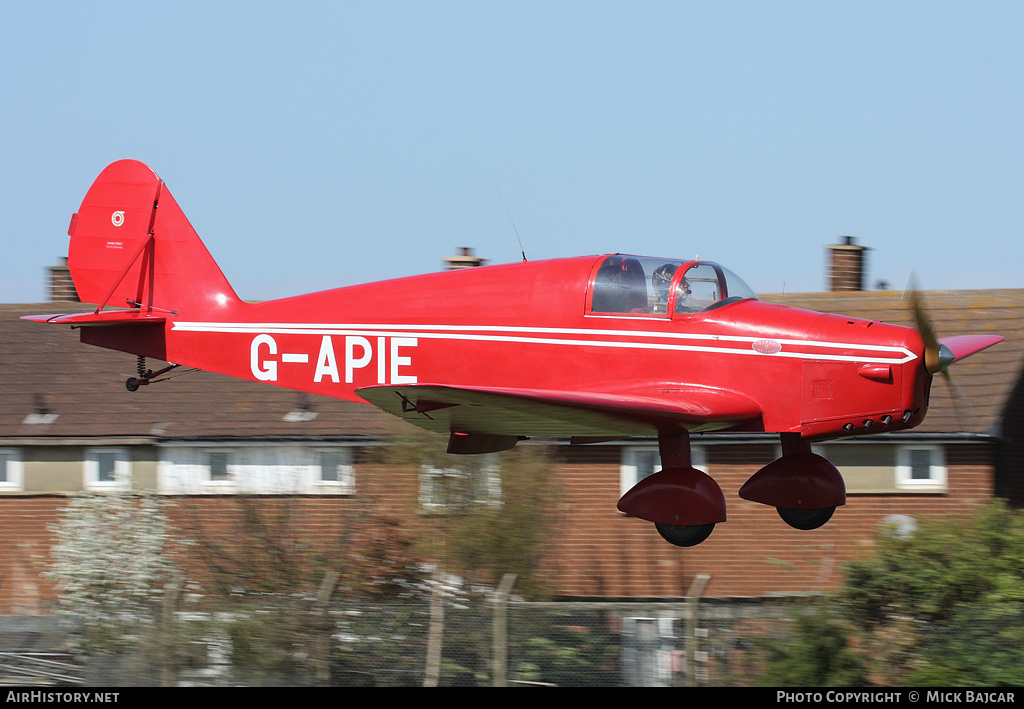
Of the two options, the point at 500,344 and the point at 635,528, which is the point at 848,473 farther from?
the point at 500,344

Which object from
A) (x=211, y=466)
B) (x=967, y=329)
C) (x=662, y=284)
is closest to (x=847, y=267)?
(x=967, y=329)

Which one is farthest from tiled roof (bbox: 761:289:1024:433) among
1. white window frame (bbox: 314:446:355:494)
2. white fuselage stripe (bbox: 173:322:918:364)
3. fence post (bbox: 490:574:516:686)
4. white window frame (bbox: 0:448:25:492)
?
white window frame (bbox: 0:448:25:492)

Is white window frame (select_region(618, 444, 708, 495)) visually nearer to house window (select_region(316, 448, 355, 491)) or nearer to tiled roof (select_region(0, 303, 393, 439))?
tiled roof (select_region(0, 303, 393, 439))

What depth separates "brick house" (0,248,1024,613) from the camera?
736 inches

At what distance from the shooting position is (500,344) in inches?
367

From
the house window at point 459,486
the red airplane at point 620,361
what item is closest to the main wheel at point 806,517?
the red airplane at point 620,361

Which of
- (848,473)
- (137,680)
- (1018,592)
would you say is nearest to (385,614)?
(137,680)

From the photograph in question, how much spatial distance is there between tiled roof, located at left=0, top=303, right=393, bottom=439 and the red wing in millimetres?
10266

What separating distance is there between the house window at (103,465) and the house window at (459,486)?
8.02 meters

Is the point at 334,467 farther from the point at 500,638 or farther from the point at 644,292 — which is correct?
the point at 644,292

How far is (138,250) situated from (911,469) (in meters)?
13.7

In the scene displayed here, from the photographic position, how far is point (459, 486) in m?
15.7

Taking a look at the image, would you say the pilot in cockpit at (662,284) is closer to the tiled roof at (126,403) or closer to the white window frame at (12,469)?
the tiled roof at (126,403)

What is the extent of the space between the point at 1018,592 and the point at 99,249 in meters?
10.1
